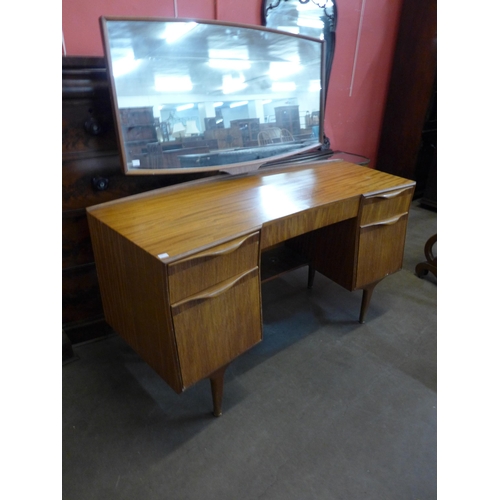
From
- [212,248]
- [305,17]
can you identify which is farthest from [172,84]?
[305,17]

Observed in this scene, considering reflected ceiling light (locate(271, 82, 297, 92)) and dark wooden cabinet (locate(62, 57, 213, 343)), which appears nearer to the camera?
dark wooden cabinet (locate(62, 57, 213, 343))

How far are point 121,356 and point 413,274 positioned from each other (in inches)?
68.5

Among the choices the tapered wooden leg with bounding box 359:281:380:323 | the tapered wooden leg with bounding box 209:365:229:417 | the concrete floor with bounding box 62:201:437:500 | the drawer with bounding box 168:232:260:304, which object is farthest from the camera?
the tapered wooden leg with bounding box 359:281:380:323

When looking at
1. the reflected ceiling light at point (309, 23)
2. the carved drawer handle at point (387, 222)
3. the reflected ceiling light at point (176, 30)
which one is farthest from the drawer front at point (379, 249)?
the reflected ceiling light at point (309, 23)

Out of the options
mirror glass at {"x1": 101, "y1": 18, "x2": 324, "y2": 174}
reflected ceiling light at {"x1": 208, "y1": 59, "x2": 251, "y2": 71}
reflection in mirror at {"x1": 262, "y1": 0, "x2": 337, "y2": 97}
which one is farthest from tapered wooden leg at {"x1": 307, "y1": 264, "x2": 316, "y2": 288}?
reflection in mirror at {"x1": 262, "y1": 0, "x2": 337, "y2": 97}

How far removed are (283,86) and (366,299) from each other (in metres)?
1.06

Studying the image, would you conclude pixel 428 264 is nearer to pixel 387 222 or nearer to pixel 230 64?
pixel 387 222

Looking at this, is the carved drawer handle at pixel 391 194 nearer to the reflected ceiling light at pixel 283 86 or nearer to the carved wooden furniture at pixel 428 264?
the reflected ceiling light at pixel 283 86

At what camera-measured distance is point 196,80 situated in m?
1.47

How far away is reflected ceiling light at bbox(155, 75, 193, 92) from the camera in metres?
1.39

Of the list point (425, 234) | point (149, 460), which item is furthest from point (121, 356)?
point (425, 234)

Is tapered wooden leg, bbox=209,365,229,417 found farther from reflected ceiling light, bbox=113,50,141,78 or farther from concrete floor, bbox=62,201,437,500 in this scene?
reflected ceiling light, bbox=113,50,141,78

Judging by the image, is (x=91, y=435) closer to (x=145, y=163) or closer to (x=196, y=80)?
(x=145, y=163)

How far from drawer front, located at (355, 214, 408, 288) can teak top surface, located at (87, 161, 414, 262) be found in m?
0.17
